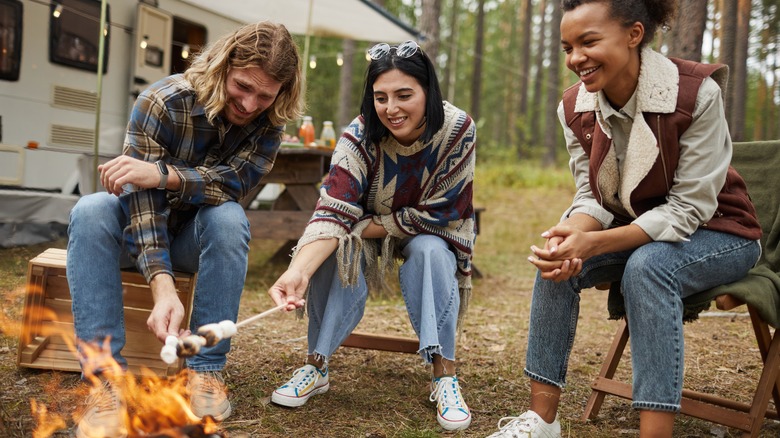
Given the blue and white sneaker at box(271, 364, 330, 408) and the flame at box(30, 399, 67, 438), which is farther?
the blue and white sneaker at box(271, 364, 330, 408)

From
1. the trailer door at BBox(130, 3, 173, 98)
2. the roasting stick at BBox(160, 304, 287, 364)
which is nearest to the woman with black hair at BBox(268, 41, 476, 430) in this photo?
the roasting stick at BBox(160, 304, 287, 364)

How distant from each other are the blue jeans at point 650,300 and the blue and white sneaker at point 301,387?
2.65 ft

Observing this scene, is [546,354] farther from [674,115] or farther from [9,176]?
[9,176]

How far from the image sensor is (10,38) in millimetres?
4777

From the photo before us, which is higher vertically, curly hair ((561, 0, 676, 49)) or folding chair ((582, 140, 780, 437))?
curly hair ((561, 0, 676, 49))

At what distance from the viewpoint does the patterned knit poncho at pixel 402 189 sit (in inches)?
97.9

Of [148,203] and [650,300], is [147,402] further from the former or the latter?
[650,300]

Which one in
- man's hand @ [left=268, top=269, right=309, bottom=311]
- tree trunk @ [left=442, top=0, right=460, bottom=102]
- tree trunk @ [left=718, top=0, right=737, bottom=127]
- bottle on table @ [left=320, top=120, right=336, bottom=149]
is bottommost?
man's hand @ [left=268, top=269, right=309, bottom=311]

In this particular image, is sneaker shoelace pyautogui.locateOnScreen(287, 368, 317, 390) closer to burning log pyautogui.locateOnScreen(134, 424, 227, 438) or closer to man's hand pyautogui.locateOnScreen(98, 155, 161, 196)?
burning log pyautogui.locateOnScreen(134, 424, 227, 438)

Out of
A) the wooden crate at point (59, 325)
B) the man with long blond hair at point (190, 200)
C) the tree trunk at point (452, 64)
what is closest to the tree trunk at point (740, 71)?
the man with long blond hair at point (190, 200)

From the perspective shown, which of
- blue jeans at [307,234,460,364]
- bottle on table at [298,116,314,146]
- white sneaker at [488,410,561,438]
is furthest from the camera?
bottle on table at [298,116,314,146]

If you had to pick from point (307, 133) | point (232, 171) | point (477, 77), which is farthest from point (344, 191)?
point (477, 77)

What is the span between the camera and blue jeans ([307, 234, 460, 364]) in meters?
2.39

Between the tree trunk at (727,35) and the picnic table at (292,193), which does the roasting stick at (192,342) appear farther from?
the tree trunk at (727,35)
